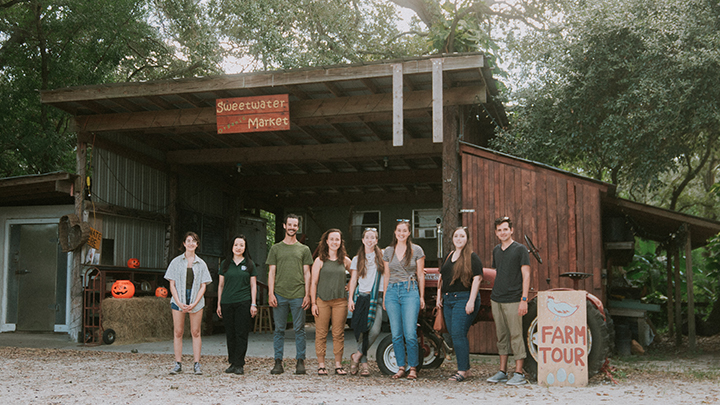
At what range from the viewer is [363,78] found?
9.41m

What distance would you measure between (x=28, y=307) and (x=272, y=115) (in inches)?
284

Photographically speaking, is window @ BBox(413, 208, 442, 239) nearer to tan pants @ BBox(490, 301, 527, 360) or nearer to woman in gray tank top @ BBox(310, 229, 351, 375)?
woman in gray tank top @ BBox(310, 229, 351, 375)

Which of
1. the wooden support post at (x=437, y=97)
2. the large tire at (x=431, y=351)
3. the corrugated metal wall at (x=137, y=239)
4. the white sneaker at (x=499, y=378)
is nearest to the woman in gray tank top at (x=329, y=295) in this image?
the large tire at (x=431, y=351)

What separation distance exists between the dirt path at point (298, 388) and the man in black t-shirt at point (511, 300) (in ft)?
0.95

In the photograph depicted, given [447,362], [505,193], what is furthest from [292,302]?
[505,193]

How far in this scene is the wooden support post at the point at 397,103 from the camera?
9125 mm

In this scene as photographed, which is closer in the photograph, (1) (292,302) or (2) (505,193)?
(1) (292,302)

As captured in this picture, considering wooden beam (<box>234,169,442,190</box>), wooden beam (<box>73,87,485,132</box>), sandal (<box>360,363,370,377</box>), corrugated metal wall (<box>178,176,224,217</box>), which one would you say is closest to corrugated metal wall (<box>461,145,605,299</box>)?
wooden beam (<box>73,87,485,132</box>)

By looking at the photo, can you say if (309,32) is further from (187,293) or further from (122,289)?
(187,293)

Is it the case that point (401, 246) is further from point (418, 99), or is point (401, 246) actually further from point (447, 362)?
point (418, 99)

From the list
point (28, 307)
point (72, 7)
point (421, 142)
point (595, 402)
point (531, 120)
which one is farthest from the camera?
point (72, 7)

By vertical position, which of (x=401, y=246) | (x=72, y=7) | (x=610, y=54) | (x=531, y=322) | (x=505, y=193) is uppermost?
(x=72, y=7)

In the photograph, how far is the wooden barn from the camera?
9320mm

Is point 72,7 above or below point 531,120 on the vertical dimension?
above
